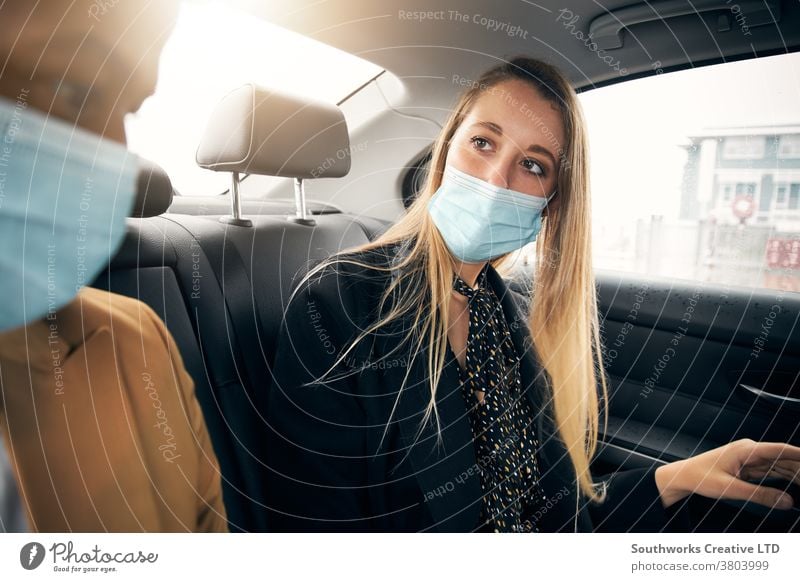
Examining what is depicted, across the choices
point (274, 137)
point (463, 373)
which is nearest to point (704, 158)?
point (463, 373)

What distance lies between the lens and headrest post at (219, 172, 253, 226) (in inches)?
18.1

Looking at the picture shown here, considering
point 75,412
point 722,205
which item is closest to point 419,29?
point 722,205

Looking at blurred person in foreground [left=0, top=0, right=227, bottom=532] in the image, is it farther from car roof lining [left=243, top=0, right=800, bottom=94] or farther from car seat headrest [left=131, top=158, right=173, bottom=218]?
car roof lining [left=243, top=0, right=800, bottom=94]

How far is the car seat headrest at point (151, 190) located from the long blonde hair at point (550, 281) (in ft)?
0.48

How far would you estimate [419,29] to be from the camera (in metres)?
0.45

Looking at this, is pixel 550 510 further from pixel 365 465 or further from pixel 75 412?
pixel 75 412

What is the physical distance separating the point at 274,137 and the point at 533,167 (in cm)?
25

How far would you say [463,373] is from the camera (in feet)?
1.56

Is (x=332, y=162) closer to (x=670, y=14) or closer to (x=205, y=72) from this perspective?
(x=205, y=72)

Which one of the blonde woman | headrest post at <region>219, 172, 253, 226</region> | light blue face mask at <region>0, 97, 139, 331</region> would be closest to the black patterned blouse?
the blonde woman

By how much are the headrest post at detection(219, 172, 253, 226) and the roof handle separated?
401 millimetres

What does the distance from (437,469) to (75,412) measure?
1.07 ft

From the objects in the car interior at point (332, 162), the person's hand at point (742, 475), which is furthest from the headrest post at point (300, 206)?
the person's hand at point (742, 475)

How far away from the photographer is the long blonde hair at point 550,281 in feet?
1.49
